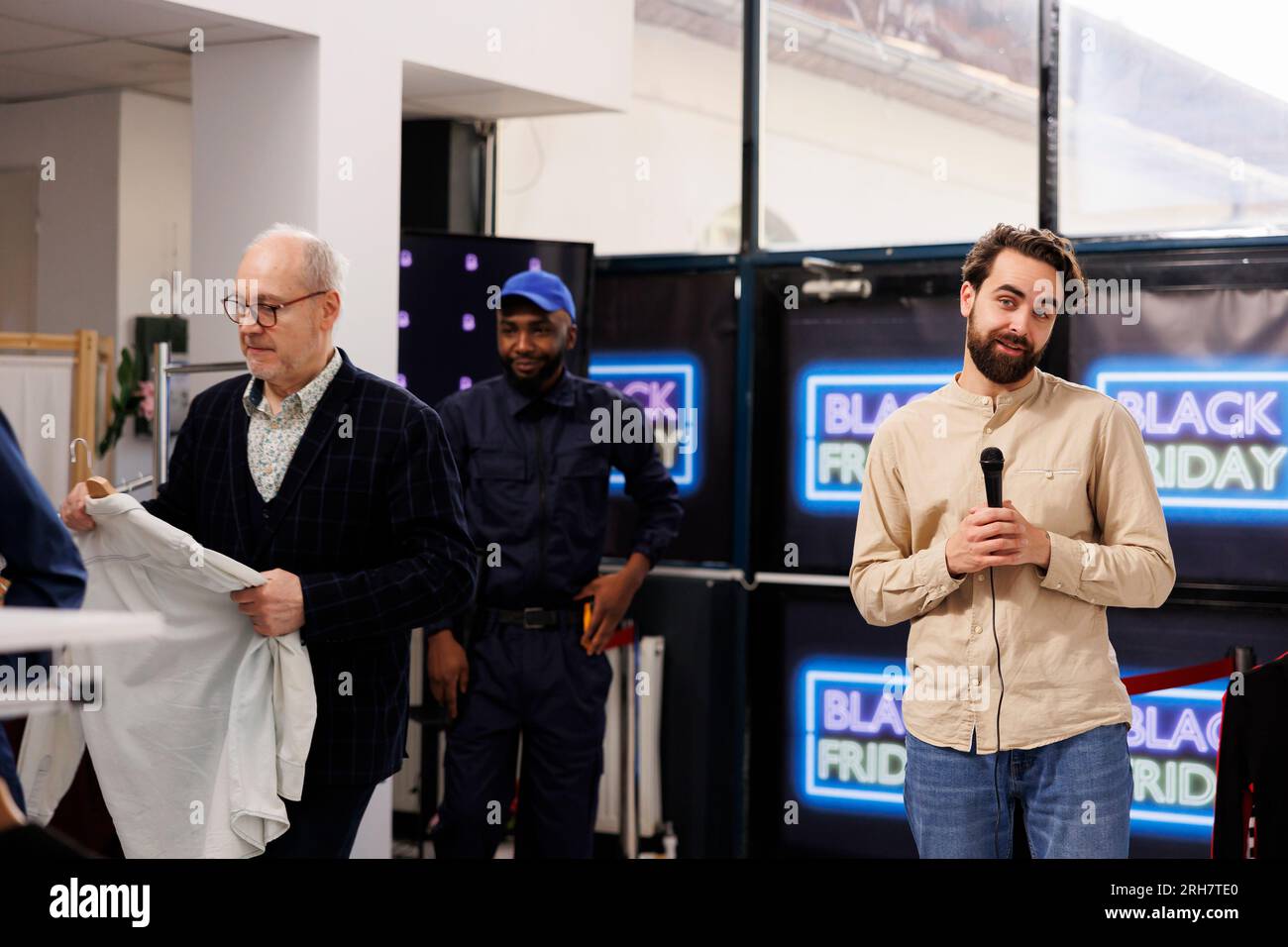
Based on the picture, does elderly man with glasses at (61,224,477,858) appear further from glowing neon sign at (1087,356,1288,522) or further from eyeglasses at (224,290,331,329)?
glowing neon sign at (1087,356,1288,522)

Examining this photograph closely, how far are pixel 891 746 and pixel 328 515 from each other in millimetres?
2497

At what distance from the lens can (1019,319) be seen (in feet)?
9.12

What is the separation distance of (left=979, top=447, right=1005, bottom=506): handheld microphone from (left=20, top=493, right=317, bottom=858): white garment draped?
1.30 meters

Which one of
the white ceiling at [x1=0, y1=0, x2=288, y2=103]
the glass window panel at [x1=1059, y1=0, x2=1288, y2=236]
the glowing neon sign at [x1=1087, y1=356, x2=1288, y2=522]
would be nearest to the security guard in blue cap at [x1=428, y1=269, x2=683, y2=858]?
the white ceiling at [x1=0, y1=0, x2=288, y2=103]

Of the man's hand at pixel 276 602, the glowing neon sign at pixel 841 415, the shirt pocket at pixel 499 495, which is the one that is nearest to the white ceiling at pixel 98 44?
the shirt pocket at pixel 499 495

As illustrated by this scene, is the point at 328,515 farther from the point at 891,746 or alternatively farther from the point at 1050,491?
the point at 891,746

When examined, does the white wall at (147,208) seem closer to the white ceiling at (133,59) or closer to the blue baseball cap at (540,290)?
the white ceiling at (133,59)

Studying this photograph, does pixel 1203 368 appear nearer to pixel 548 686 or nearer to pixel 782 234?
pixel 782 234

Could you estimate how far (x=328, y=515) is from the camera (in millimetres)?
2895

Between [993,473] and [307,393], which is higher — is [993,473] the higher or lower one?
the lower one

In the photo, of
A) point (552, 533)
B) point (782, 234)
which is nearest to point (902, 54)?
point (782, 234)

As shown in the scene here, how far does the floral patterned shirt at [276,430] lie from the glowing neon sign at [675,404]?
222cm

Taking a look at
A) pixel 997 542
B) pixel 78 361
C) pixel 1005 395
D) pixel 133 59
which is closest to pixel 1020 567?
pixel 997 542
